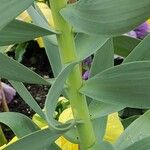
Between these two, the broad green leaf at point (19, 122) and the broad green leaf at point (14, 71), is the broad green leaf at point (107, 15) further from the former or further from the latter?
the broad green leaf at point (19, 122)

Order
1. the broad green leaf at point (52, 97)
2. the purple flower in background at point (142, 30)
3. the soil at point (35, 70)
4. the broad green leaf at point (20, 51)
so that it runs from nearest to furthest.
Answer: the broad green leaf at point (52, 97), the purple flower in background at point (142, 30), the soil at point (35, 70), the broad green leaf at point (20, 51)

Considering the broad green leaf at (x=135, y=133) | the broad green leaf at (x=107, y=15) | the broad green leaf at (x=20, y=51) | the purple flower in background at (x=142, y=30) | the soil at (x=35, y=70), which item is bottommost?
the soil at (x=35, y=70)

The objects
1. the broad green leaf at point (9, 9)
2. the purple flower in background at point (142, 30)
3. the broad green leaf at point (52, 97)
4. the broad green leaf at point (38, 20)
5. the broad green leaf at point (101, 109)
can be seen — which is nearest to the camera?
the broad green leaf at point (9, 9)

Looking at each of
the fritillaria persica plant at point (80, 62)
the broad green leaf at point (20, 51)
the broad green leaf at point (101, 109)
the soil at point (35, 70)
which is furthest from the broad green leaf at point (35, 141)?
the broad green leaf at point (20, 51)

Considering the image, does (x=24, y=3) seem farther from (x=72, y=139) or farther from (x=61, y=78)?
(x=72, y=139)

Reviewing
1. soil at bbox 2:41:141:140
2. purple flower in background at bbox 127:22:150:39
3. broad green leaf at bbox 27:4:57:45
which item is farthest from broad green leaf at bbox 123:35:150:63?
soil at bbox 2:41:141:140

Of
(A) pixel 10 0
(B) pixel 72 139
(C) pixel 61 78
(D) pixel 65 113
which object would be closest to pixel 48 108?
(C) pixel 61 78

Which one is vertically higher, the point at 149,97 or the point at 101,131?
the point at 149,97
